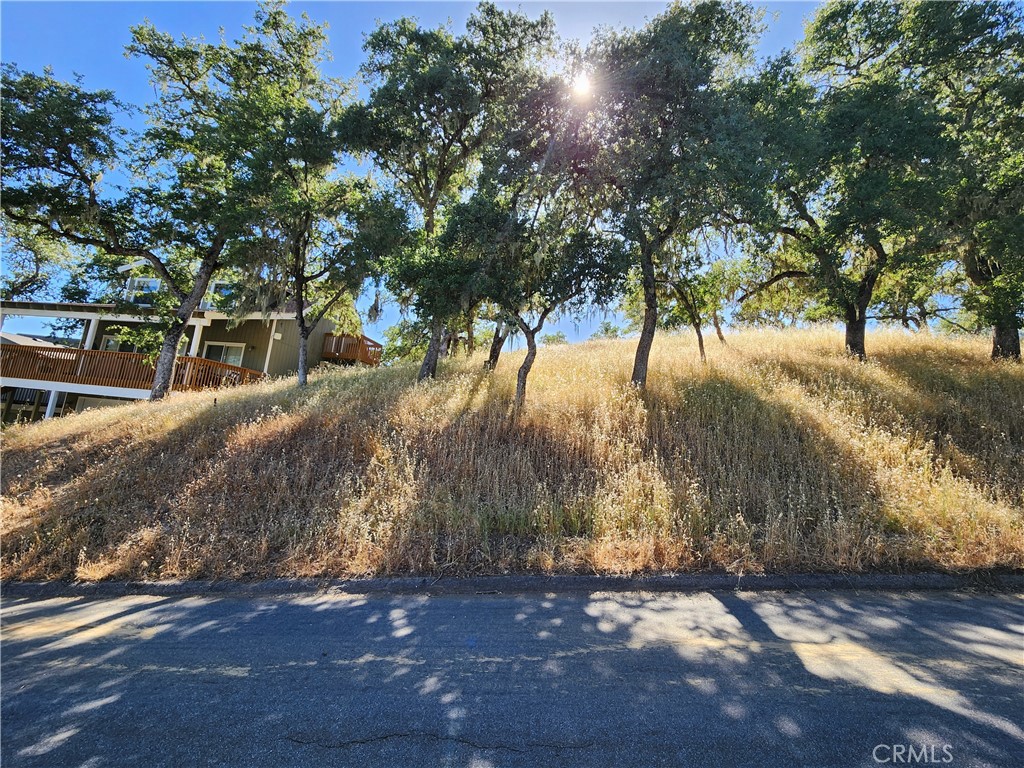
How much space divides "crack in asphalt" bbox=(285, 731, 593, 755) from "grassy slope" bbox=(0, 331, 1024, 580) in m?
2.20

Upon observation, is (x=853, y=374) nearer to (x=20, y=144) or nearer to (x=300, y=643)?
(x=300, y=643)

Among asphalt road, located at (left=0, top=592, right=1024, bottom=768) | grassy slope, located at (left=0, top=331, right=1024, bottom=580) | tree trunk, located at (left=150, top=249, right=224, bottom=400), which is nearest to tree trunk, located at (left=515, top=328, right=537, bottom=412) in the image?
grassy slope, located at (left=0, top=331, right=1024, bottom=580)

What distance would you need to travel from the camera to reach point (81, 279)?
2102cm

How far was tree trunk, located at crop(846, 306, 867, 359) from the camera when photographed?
1213cm

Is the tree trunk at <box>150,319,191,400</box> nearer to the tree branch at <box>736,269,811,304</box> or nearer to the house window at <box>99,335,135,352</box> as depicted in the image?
the house window at <box>99,335,135,352</box>

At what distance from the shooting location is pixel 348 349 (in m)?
25.9

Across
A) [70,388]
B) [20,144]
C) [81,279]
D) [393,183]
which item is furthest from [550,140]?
[81,279]

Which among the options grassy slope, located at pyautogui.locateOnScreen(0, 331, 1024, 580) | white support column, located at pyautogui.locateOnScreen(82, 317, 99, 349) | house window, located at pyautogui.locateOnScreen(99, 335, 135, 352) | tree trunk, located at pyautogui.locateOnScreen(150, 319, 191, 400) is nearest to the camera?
grassy slope, located at pyautogui.locateOnScreen(0, 331, 1024, 580)

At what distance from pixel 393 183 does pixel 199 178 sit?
560cm

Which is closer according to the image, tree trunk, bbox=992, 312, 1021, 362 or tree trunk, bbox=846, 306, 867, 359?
tree trunk, bbox=992, 312, 1021, 362

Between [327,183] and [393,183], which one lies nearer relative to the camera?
[327,183]

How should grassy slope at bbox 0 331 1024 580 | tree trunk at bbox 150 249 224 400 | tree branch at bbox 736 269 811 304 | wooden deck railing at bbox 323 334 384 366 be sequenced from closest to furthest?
grassy slope at bbox 0 331 1024 580 → tree branch at bbox 736 269 811 304 → tree trunk at bbox 150 249 224 400 → wooden deck railing at bbox 323 334 384 366
